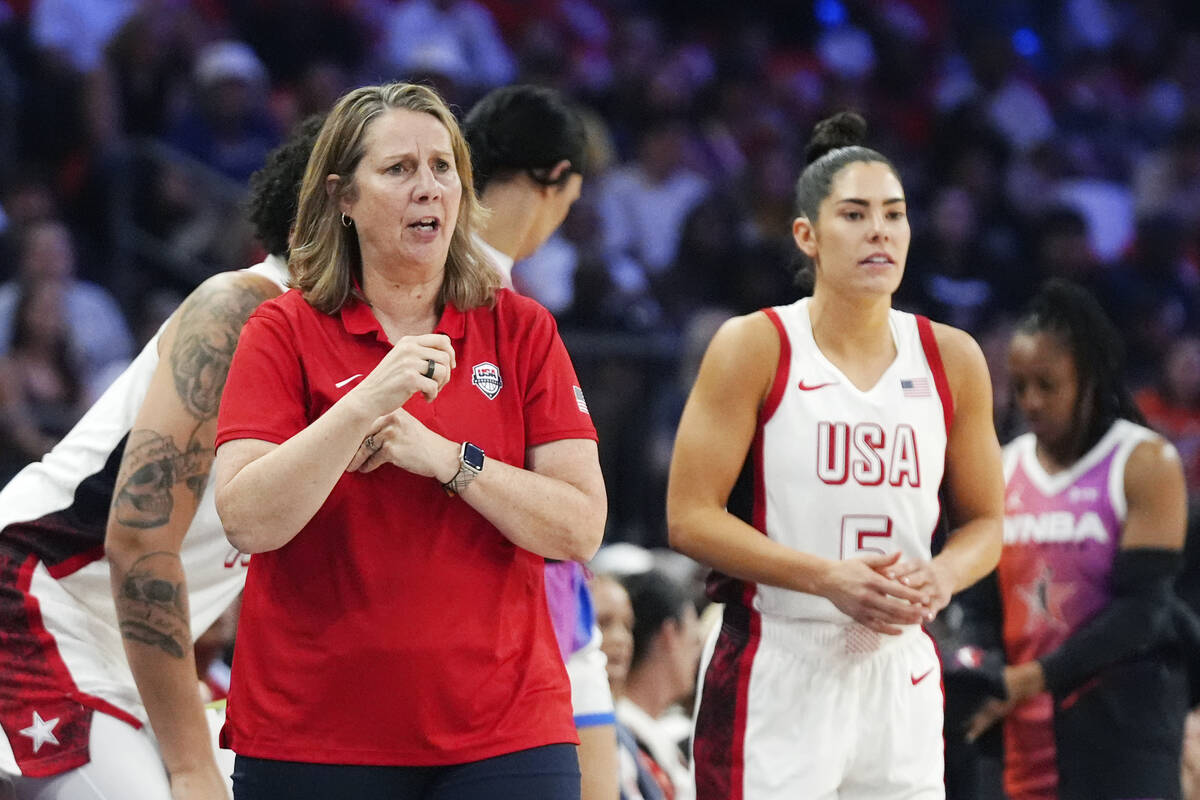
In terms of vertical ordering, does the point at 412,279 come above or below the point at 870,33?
below

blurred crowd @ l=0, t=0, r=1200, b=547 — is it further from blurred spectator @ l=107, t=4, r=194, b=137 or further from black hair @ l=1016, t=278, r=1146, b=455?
black hair @ l=1016, t=278, r=1146, b=455

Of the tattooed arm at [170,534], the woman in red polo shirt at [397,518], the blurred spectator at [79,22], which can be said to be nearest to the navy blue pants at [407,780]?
the woman in red polo shirt at [397,518]

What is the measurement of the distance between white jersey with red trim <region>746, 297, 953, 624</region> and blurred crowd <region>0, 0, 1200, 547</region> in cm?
232

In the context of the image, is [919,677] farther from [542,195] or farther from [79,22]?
[79,22]

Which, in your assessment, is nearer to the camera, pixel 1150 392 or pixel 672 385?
pixel 672 385

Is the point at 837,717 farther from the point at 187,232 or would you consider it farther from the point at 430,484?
the point at 187,232

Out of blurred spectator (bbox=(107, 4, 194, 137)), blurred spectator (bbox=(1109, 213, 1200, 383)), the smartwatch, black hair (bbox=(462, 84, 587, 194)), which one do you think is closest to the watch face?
the smartwatch

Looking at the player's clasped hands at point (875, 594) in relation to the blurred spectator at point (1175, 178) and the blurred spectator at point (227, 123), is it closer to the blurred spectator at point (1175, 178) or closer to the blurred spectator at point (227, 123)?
the blurred spectator at point (227, 123)

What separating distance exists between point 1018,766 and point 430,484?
278cm

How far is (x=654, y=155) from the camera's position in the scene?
11461mm

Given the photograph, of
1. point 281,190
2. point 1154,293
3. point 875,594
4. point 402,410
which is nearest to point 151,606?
point 402,410

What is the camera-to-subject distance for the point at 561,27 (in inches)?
524

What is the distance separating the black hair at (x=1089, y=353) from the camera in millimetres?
4879

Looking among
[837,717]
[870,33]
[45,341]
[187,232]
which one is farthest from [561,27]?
[837,717]
